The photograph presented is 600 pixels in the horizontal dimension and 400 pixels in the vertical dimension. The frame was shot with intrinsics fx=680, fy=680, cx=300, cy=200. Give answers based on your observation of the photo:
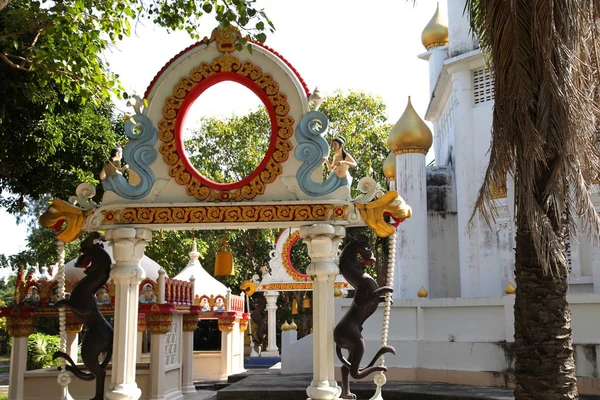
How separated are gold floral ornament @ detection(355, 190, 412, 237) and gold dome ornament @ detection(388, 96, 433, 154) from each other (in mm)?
11160

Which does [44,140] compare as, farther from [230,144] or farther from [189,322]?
[230,144]

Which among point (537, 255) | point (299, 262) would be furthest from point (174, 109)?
point (299, 262)

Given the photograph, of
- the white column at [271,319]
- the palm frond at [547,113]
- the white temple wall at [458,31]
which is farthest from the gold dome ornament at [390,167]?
the palm frond at [547,113]

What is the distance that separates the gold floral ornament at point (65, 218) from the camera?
8133 millimetres

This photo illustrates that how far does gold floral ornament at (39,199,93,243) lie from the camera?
8.13 meters

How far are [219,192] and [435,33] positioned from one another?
18.0 m

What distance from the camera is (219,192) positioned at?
8.02 meters

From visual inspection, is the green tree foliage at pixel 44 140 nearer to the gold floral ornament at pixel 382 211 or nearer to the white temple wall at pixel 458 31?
the gold floral ornament at pixel 382 211

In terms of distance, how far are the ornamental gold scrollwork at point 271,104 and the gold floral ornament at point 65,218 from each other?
1.24 metres

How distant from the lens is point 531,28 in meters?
6.83

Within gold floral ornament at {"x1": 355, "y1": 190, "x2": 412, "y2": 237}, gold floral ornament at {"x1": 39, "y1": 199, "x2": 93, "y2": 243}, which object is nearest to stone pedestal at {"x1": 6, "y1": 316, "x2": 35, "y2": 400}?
gold floral ornament at {"x1": 39, "y1": 199, "x2": 93, "y2": 243}

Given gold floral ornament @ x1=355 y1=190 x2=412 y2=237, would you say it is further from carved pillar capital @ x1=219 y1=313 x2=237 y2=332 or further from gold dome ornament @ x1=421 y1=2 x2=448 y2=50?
gold dome ornament @ x1=421 y1=2 x2=448 y2=50

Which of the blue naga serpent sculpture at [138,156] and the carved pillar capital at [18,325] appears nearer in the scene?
the blue naga serpent sculpture at [138,156]

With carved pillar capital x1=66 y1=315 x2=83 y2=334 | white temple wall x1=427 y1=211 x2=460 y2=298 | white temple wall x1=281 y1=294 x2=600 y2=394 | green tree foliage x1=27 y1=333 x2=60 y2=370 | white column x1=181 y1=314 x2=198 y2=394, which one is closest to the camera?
white temple wall x1=281 y1=294 x2=600 y2=394
